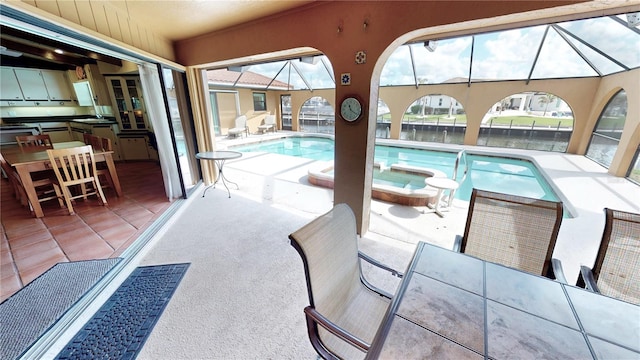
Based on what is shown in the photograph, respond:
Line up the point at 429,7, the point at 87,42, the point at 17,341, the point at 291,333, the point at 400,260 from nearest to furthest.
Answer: the point at 17,341 < the point at 291,333 < the point at 429,7 < the point at 87,42 < the point at 400,260

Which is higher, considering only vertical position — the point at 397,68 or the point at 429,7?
the point at 397,68

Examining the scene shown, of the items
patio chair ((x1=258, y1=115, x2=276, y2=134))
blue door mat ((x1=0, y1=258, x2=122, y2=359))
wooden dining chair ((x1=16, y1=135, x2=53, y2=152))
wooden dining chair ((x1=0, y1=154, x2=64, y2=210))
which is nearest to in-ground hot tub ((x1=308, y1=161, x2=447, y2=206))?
blue door mat ((x1=0, y1=258, x2=122, y2=359))

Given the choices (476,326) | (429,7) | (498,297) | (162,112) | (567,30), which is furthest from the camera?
(567,30)

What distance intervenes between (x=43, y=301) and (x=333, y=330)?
2.21 m

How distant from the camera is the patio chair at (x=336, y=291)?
97cm

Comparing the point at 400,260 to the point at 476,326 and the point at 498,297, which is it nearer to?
the point at 498,297

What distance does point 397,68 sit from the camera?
8477mm

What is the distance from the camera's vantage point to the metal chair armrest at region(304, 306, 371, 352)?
0.86 meters

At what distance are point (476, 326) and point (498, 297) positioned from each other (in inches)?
9.1

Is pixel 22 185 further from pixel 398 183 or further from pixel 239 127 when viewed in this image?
pixel 239 127

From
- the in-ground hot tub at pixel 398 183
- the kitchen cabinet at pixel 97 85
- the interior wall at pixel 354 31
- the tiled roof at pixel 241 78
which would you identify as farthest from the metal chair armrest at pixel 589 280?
the tiled roof at pixel 241 78

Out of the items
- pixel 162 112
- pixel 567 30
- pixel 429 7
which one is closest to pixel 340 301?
pixel 429 7

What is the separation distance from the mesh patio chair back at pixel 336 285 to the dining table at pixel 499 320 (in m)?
0.30

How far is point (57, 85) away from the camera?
572 cm
